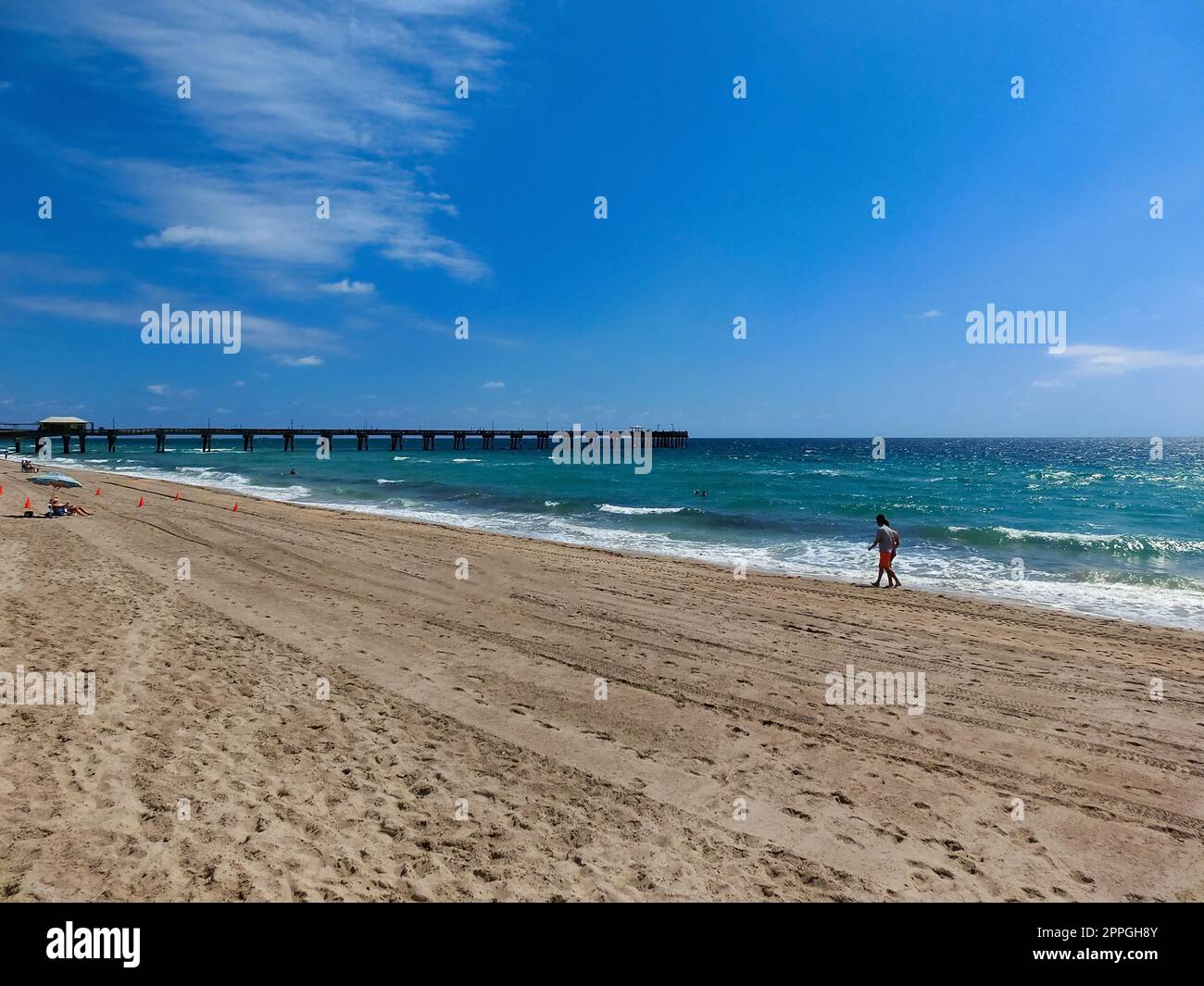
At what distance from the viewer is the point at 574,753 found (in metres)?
6.11

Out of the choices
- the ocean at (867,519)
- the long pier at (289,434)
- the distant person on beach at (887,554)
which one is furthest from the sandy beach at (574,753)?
the long pier at (289,434)

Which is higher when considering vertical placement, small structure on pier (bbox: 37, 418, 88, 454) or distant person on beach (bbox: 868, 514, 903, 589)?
small structure on pier (bbox: 37, 418, 88, 454)

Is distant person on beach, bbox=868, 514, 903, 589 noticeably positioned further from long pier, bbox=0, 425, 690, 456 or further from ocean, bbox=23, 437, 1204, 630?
long pier, bbox=0, 425, 690, 456

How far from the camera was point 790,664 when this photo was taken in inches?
351

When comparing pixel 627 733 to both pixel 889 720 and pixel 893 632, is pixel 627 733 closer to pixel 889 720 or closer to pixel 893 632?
pixel 889 720

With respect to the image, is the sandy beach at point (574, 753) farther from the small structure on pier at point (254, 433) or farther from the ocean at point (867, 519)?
the small structure on pier at point (254, 433)

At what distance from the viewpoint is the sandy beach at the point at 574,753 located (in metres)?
4.34

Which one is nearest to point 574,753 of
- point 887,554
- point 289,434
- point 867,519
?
point 887,554

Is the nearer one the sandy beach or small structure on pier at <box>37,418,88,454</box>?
the sandy beach

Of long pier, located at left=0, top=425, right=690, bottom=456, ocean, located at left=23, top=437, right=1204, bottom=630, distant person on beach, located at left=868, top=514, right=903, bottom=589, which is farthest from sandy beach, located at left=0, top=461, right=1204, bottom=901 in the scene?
long pier, located at left=0, top=425, right=690, bottom=456

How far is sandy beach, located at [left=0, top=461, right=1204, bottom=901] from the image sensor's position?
14.2 ft

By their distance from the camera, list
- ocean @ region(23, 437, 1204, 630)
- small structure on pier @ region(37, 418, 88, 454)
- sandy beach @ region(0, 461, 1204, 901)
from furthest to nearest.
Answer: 1. small structure on pier @ region(37, 418, 88, 454)
2. ocean @ region(23, 437, 1204, 630)
3. sandy beach @ region(0, 461, 1204, 901)

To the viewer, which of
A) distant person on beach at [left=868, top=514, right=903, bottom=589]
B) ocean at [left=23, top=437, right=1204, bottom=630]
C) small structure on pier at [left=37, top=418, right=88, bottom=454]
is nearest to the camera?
distant person on beach at [left=868, top=514, right=903, bottom=589]
